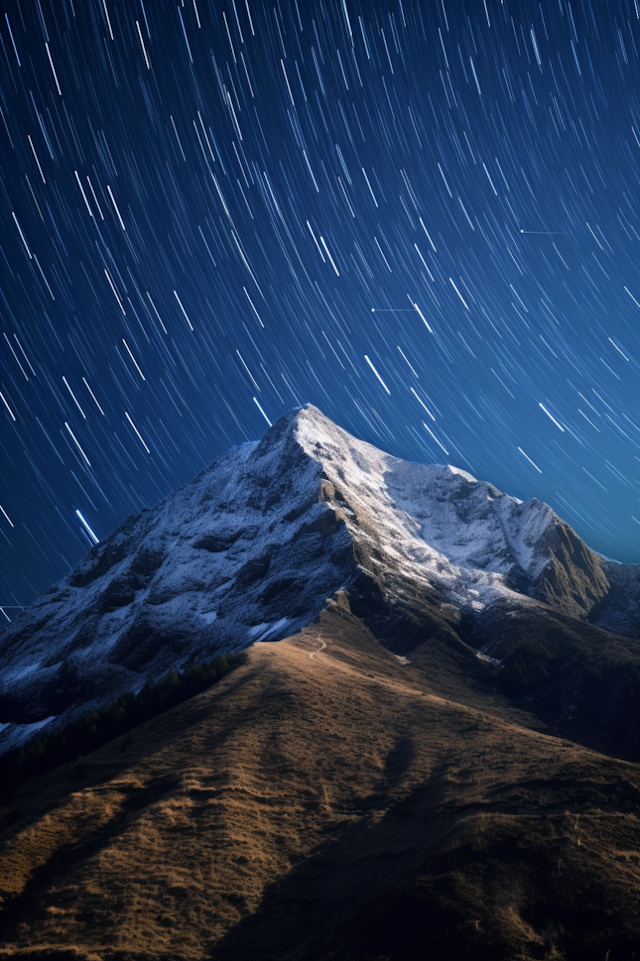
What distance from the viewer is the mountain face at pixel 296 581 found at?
112 metres

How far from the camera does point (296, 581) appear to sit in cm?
12188

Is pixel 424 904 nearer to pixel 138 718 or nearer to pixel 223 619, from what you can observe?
pixel 138 718

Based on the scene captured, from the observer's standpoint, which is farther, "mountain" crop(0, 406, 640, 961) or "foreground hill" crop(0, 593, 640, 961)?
"mountain" crop(0, 406, 640, 961)

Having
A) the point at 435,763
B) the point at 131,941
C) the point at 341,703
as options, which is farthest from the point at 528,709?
the point at 131,941

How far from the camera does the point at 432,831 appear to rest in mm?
34188

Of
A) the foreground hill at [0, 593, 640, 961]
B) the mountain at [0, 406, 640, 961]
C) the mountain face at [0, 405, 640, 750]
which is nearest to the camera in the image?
the foreground hill at [0, 593, 640, 961]

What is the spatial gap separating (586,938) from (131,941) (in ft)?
69.1

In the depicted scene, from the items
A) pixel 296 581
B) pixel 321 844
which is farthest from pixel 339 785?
pixel 296 581

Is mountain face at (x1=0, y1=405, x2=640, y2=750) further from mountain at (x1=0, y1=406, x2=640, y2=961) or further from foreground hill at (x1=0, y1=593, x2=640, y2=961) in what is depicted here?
foreground hill at (x1=0, y1=593, x2=640, y2=961)

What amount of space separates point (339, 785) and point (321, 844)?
26.7 feet

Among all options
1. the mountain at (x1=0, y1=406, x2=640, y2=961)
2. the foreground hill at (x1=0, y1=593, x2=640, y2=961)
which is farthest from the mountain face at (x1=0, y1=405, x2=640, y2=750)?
the foreground hill at (x1=0, y1=593, x2=640, y2=961)

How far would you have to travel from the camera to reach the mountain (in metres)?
26.0

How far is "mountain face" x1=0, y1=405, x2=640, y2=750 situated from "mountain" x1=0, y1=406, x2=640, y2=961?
3.21 ft

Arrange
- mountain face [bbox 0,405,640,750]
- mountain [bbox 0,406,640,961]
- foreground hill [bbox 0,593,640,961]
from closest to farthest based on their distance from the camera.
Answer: foreground hill [bbox 0,593,640,961] < mountain [bbox 0,406,640,961] < mountain face [bbox 0,405,640,750]
